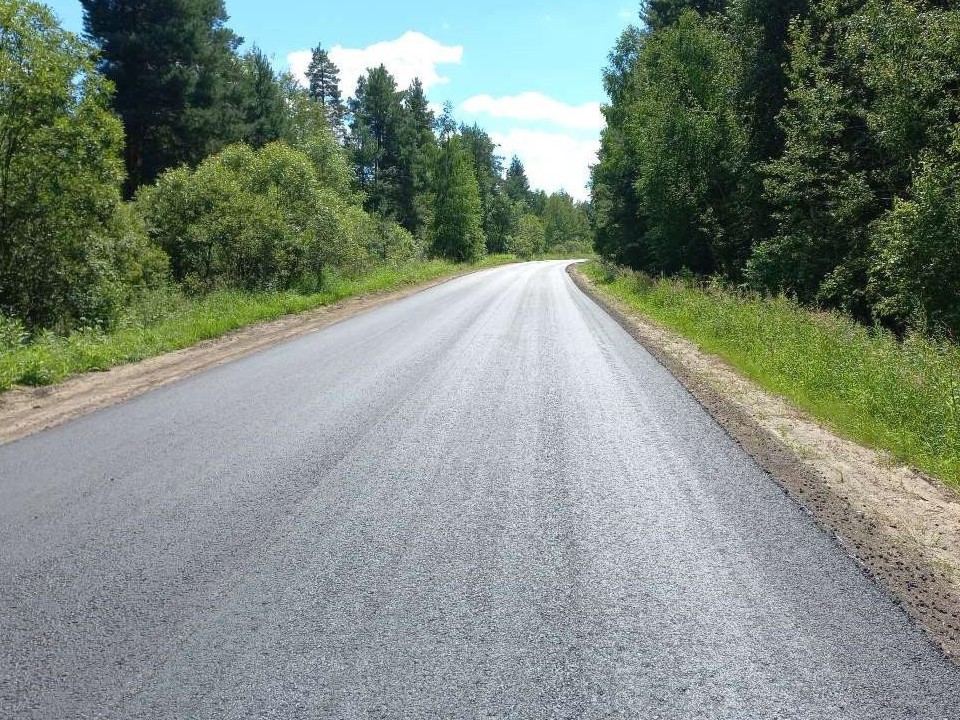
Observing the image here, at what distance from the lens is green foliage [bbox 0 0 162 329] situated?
40.2 ft

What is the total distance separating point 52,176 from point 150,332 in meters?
3.76

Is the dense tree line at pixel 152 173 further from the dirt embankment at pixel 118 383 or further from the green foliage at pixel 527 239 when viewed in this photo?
the green foliage at pixel 527 239

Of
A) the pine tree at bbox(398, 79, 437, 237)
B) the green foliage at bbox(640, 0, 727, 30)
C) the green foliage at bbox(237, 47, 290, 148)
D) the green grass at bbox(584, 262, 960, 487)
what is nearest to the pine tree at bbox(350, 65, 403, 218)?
the pine tree at bbox(398, 79, 437, 237)

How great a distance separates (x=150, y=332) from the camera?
503 inches

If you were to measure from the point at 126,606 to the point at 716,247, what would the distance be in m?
24.8

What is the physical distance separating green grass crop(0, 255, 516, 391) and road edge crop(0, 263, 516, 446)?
213mm

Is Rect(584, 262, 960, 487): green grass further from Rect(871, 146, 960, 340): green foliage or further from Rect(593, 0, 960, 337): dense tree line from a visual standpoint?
Rect(593, 0, 960, 337): dense tree line

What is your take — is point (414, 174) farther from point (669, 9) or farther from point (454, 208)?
point (669, 9)

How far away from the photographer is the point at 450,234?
59.7m

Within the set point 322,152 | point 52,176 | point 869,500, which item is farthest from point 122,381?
point 322,152

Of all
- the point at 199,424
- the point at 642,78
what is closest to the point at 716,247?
the point at 642,78

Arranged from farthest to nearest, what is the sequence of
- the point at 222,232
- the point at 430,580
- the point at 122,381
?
the point at 222,232, the point at 122,381, the point at 430,580

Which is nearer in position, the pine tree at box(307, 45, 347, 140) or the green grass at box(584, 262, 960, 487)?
the green grass at box(584, 262, 960, 487)

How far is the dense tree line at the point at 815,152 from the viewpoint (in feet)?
39.1
